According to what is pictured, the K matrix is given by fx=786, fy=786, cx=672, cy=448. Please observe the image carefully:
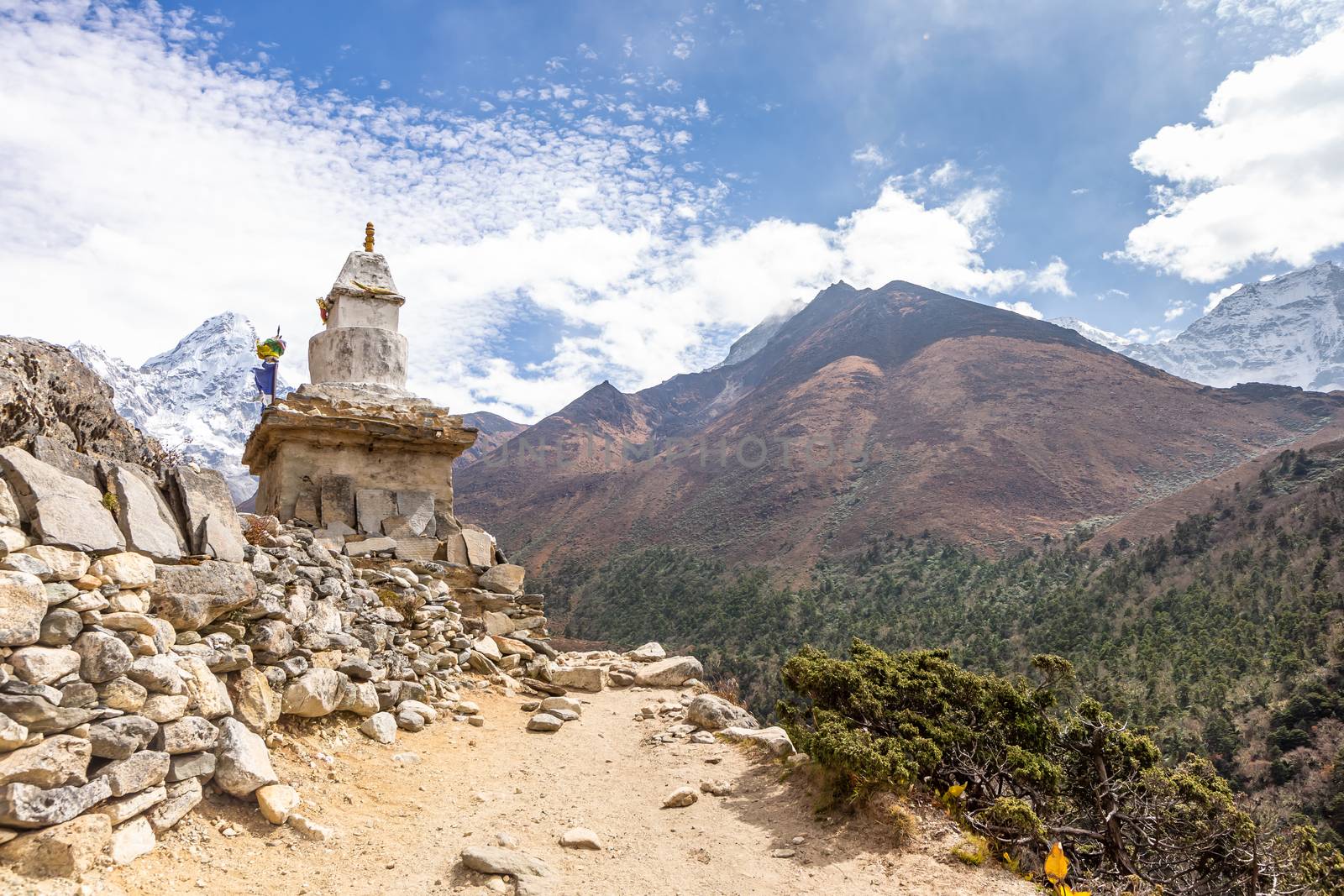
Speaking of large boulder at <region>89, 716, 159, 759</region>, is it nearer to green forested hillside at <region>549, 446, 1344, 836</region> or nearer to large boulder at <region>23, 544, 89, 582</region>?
large boulder at <region>23, 544, 89, 582</region>

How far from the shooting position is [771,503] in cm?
6053

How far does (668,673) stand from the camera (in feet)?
29.2

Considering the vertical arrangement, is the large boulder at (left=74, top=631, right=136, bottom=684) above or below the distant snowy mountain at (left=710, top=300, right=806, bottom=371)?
below

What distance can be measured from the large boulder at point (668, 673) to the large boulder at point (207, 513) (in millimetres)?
4782

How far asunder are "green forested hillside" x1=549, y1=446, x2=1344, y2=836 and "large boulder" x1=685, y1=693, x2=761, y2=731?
392cm

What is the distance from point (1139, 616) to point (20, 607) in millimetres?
33169

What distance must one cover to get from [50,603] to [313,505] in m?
5.68

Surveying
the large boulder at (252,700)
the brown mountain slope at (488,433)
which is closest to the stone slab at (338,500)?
the large boulder at (252,700)

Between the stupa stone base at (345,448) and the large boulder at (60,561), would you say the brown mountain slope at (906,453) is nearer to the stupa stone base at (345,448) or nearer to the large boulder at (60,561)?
the stupa stone base at (345,448)

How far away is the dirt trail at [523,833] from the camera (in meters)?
3.69

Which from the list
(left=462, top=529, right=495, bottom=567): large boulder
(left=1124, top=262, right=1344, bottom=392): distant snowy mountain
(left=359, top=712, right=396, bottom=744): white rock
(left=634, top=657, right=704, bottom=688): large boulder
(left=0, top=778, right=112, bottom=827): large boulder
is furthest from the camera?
(left=1124, top=262, right=1344, bottom=392): distant snowy mountain

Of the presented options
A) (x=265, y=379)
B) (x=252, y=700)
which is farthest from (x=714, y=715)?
(x=265, y=379)

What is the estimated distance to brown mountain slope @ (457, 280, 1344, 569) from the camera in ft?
180

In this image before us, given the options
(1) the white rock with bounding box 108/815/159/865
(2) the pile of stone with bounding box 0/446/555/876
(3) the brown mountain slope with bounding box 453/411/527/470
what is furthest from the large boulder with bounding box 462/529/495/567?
(3) the brown mountain slope with bounding box 453/411/527/470
